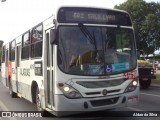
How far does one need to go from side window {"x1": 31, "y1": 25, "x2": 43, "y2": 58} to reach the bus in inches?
18.5

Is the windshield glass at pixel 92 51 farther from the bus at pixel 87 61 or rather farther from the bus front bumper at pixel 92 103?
the bus front bumper at pixel 92 103

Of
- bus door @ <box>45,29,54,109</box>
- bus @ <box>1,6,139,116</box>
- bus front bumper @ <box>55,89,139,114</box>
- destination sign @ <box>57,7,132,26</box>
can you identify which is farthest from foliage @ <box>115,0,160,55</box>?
bus front bumper @ <box>55,89,139,114</box>

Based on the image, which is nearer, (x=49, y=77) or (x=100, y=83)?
(x=100, y=83)

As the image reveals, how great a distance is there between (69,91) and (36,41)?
3.04 metres

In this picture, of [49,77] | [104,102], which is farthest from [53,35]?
[104,102]

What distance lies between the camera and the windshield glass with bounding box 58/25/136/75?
8805mm

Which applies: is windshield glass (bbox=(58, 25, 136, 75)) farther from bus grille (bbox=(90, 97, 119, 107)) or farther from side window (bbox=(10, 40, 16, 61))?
side window (bbox=(10, 40, 16, 61))

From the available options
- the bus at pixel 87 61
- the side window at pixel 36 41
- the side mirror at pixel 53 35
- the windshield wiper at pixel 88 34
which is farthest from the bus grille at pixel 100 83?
the side window at pixel 36 41

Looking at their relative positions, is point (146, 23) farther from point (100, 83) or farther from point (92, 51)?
point (100, 83)

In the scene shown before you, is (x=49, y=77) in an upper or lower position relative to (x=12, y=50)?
lower

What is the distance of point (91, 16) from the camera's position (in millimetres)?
9258

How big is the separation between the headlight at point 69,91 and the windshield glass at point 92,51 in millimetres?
362

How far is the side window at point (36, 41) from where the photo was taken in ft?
34.6

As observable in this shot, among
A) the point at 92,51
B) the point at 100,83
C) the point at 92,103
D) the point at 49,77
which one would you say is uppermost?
the point at 92,51
